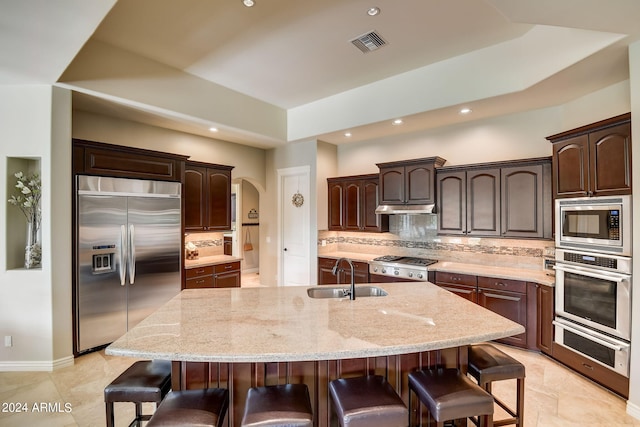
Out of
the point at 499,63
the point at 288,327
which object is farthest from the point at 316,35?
the point at 288,327

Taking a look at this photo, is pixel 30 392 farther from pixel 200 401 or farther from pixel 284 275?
pixel 284 275

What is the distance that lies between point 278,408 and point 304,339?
0.35m

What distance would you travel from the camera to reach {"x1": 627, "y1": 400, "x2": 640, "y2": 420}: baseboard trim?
7.48 ft

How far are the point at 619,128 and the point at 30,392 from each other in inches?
224

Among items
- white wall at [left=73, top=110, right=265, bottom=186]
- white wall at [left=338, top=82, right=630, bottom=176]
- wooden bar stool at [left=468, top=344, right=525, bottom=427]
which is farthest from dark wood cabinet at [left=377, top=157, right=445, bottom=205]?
white wall at [left=73, top=110, right=265, bottom=186]

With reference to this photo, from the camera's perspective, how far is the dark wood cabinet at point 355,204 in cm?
490

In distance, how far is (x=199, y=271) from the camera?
14.3ft

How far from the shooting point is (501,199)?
3.72 m

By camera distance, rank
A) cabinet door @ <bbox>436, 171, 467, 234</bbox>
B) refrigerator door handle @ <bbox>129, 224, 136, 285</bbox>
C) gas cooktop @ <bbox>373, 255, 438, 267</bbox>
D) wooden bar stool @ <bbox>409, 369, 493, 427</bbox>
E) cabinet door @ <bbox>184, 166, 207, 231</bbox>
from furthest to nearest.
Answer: cabinet door @ <bbox>184, 166, 207, 231</bbox> → gas cooktop @ <bbox>373, 255, 438, 267</bbox> → cabinet door @ <bbox>436, 171, 467, 234</bbox> → refrigerator door handle @ <bbox>129, 224, 136, 285</bbox> → wooden bar stool @ <bbox>409, 369, 493, 427</bbox>

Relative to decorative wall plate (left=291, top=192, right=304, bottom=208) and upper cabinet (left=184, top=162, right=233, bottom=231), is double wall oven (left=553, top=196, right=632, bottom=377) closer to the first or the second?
decorative wall plate (left=291, top=192, right=304, bottom=208)

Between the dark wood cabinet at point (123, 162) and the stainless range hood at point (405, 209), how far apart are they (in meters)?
3.03

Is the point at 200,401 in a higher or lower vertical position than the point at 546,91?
lower

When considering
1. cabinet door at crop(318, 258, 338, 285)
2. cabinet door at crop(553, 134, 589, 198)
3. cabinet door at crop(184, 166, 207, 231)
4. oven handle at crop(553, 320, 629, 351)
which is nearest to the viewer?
oven handle at crop(553, 320, 629, 351)

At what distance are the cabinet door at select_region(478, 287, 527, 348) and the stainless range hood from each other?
124 cm
